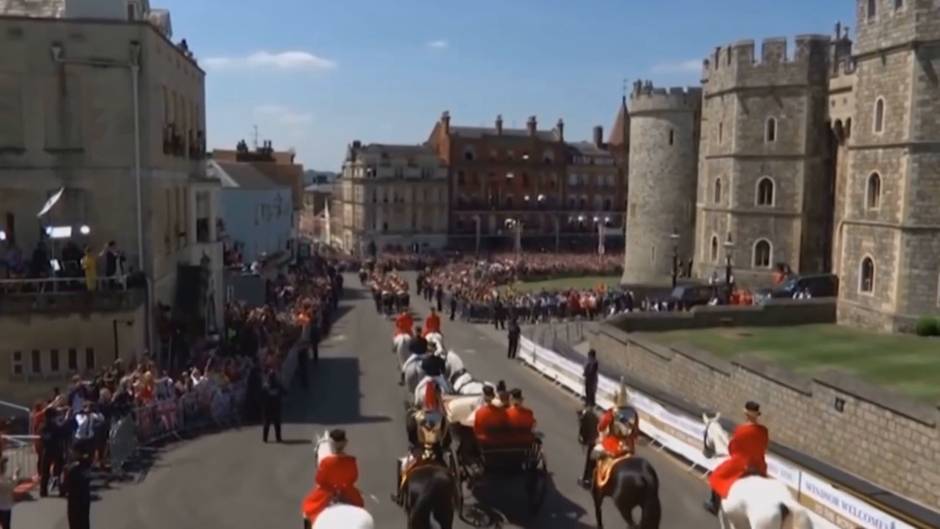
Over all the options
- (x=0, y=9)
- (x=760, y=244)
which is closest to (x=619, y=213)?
(x=760, y=244)

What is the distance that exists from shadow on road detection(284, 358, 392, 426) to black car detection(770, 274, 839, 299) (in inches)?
769

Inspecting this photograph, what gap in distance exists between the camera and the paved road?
527 inches

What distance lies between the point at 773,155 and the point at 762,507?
36443mm

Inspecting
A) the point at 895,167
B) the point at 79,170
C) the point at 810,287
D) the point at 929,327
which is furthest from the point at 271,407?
the point at 810,287

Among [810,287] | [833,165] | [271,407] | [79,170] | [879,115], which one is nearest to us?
[271,407]

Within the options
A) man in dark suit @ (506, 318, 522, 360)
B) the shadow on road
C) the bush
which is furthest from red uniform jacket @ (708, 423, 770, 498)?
the bush

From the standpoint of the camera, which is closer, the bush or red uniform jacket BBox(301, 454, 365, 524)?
red uniform jacket BBox(301, 454, 365, 524)

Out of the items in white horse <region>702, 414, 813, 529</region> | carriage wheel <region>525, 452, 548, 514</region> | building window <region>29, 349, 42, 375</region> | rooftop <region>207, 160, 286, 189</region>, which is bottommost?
carriage wheel <region>525, 452, 548, 514</region>

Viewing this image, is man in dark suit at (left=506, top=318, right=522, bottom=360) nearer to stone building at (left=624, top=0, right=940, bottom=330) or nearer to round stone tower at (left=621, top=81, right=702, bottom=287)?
stone building at (left=624, top=0, right=940, bottom=330)

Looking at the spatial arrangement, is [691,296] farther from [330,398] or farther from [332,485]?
[332,485]

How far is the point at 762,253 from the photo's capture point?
4381 cm

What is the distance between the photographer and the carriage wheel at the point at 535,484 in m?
13.3

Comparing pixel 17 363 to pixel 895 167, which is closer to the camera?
pixel 17 363

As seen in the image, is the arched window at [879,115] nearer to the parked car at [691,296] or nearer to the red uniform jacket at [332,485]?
the parked car at [691,296]
